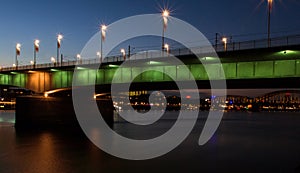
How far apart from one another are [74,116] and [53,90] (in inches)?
273

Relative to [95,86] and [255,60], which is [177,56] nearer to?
[255,60]

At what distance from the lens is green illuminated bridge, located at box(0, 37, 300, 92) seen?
36.5 metres

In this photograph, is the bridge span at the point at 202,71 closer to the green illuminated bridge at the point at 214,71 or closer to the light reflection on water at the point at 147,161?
the green illuminated bridge at the point at 214,71

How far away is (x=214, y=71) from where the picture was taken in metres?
41.8

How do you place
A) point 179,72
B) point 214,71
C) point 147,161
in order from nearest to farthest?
1. point 147,161
2. point 214,71
3. point 179,72

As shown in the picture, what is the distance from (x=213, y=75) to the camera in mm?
41656

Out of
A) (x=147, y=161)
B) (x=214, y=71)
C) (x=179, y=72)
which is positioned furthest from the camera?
(x=179, y=72)

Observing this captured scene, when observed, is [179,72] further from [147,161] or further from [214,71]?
[147,161]

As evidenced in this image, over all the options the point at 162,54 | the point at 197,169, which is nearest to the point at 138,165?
the point at 197,169

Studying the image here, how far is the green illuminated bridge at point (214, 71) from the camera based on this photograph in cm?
3653

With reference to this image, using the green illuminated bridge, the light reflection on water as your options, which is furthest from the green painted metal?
the light reflection on water

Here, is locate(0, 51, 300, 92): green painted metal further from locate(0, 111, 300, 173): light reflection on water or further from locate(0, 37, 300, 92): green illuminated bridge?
locate(0, 111, 300, 173): light reflection on water

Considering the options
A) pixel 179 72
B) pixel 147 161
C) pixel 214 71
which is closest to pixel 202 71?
pixel 214 71

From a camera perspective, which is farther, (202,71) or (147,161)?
(202,71)
